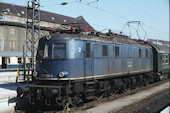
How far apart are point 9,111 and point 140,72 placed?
11721 mm

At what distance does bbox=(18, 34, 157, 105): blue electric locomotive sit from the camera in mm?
10383

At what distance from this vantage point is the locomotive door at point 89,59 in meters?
11.4

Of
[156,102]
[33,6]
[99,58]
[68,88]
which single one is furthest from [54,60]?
[33,6]

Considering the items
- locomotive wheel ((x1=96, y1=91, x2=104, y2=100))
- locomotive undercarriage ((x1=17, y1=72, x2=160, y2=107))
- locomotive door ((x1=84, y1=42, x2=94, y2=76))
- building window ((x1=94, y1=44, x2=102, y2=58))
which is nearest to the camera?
locomotive undercarriage ((x1=17, y1=72, x2=160, y2=107))

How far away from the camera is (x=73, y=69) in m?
10.7

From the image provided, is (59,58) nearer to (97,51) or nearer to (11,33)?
(97,51)

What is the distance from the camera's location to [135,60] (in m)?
17.0

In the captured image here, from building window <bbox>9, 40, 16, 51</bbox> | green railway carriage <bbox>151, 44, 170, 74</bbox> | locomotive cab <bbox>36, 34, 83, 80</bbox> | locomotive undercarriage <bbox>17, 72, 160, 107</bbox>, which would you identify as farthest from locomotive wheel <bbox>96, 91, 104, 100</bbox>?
building window <bbox>9, 40, 16, 51</bbox>

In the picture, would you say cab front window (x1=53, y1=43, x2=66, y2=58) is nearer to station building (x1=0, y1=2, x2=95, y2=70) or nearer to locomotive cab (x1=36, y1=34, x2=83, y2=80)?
locomotive cab (x1=36, y1=34, x2=83, y2=80)

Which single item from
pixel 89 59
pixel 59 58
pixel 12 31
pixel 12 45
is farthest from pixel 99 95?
pixel 12 31

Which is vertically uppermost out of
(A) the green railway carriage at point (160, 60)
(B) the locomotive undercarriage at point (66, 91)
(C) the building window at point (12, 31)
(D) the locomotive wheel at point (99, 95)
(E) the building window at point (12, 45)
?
(C) the building window at point (12, 31)

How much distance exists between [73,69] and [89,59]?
1.39m

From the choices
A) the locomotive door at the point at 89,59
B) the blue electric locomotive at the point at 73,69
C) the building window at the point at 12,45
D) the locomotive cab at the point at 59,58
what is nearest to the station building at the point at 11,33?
the building window at the point at 12,45

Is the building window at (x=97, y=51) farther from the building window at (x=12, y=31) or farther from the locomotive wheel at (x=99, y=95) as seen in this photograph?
the building window at (x=12, y=31)
